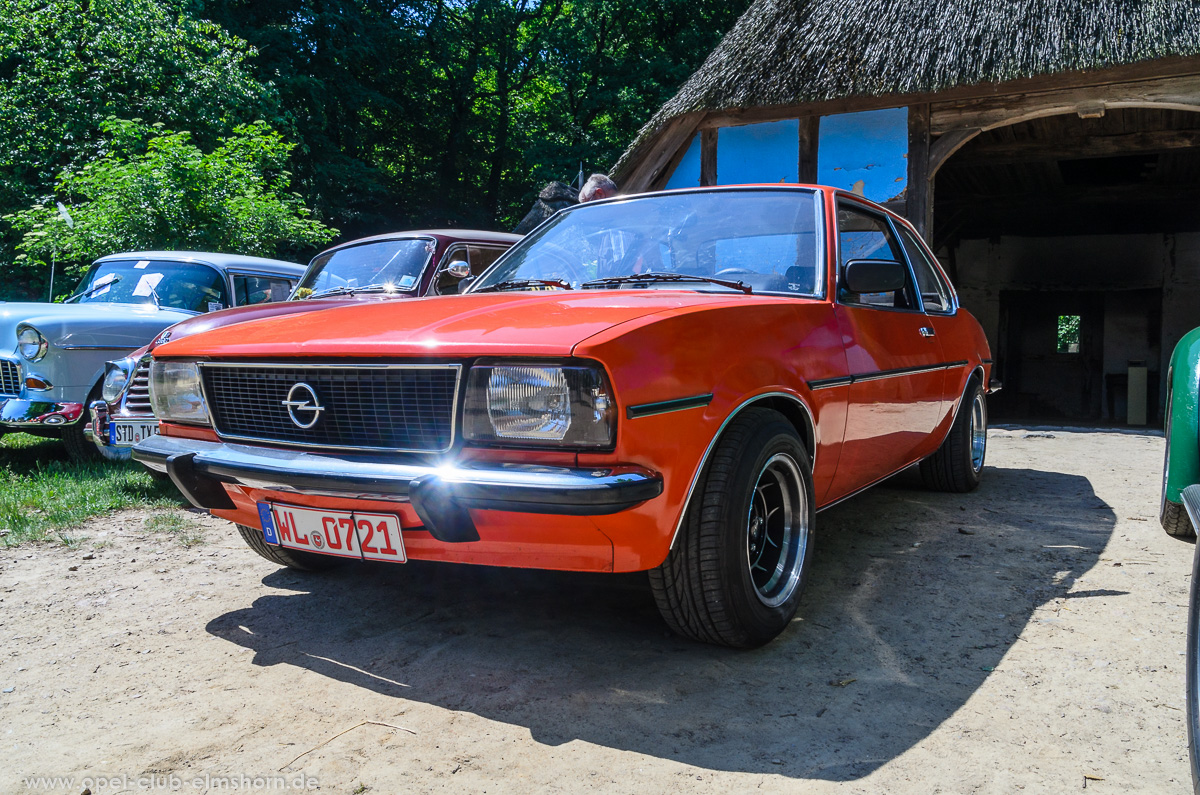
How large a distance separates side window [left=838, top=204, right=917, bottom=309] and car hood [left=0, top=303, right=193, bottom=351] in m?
4.74

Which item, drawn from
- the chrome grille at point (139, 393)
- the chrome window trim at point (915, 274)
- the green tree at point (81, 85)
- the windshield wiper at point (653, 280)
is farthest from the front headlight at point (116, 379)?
the green tree at point (81, 85)

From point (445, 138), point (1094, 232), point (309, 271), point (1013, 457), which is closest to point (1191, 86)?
point (1013, 457)

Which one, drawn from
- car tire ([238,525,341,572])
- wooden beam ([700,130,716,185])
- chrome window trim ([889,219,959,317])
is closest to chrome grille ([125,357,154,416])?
car tire ([238,525,341,572])

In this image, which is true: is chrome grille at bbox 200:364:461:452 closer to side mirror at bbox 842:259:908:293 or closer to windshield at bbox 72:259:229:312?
side mirror at bbox 842:259:908:293

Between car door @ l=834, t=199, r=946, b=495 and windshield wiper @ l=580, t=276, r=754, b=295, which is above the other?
windshield wiper @ l=580, t=276, r=754, b=295

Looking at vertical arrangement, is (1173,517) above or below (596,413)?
below

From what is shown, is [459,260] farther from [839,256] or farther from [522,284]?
[839,256]

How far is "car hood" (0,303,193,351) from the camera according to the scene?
5.49 metres

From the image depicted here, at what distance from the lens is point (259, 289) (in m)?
6.43

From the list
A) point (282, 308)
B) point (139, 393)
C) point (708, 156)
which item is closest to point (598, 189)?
point (282, 308)

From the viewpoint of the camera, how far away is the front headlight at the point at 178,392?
9.09ft

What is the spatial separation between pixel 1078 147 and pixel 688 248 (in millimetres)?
10411

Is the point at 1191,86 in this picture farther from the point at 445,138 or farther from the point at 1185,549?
the point at 445,138

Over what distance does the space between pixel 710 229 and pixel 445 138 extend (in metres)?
24.4
